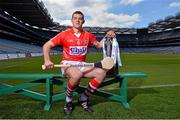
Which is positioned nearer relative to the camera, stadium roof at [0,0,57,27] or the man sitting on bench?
the man sitting on bench

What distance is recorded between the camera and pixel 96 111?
6.30 meters

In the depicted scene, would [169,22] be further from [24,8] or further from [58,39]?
[58,39]

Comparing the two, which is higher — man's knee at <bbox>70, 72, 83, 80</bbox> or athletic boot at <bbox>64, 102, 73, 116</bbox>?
man's knee at <bbox>70, 72, 83, 80</bbox>

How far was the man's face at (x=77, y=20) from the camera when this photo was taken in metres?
6.35

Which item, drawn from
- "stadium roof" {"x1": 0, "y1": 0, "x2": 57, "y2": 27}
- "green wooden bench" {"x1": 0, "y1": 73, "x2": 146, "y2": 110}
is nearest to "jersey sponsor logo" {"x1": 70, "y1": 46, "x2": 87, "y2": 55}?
"green wooden bench" {"x1": 0, "y1": 73, "x2": 146, "y2": 110}

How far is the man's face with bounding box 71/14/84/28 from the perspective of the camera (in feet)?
20.8

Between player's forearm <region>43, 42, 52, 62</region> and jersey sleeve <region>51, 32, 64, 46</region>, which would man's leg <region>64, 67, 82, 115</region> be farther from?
jersey sleeve <region>51, 32, 64, 46</region>

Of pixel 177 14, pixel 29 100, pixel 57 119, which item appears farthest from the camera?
pixel 177 14

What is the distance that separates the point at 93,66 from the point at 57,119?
52.4 inches

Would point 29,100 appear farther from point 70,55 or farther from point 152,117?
point 152,117

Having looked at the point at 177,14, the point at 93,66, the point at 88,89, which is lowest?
the point at 88,89

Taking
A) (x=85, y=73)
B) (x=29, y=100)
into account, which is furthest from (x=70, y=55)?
(x=29, y=100)

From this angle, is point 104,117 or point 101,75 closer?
point 104,117

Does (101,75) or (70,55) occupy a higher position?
(70,55)
